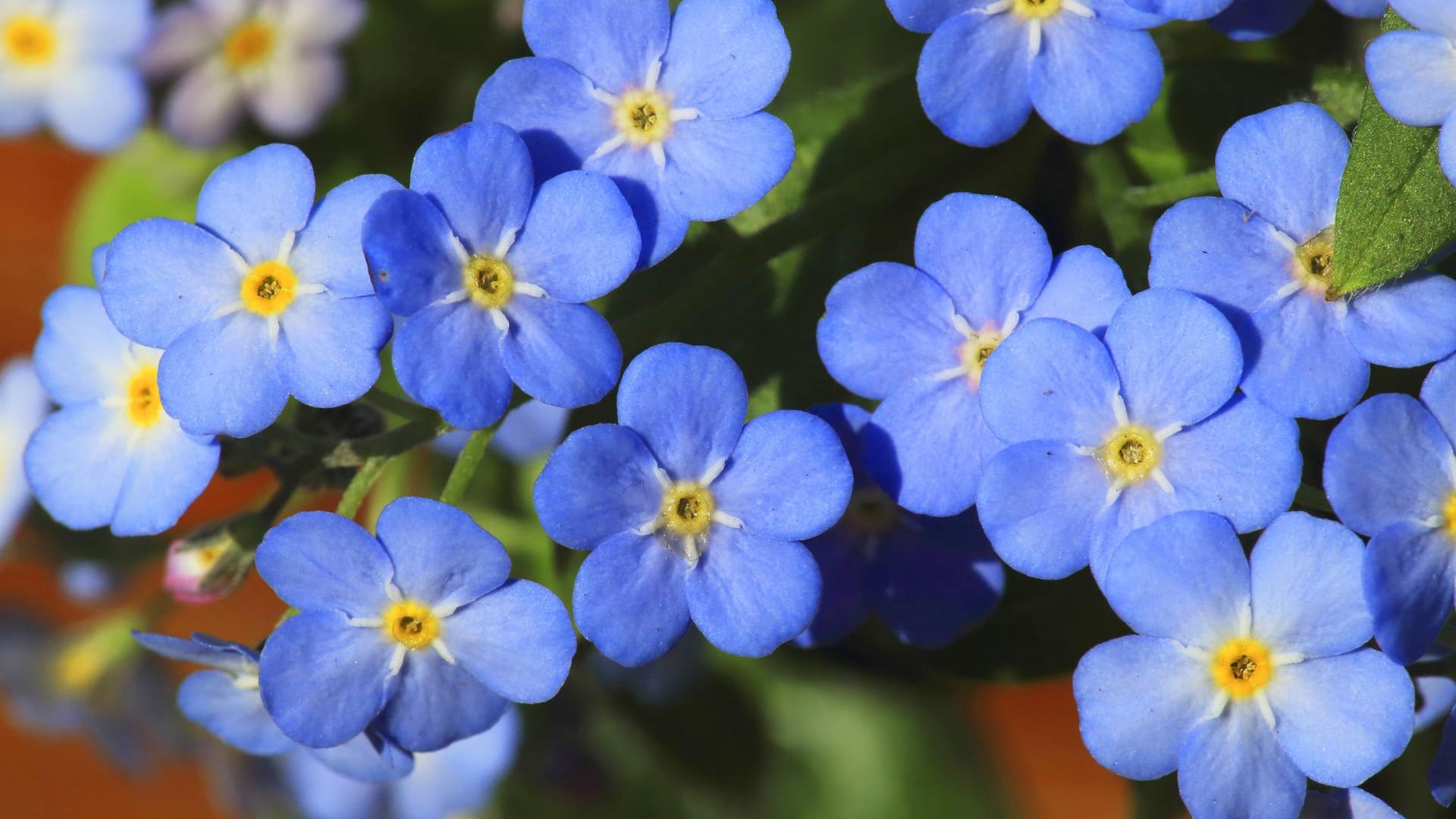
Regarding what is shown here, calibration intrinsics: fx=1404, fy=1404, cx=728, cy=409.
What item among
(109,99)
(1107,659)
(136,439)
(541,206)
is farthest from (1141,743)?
(109,99)

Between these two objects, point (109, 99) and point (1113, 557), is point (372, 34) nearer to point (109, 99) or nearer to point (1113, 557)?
point (109, 99)

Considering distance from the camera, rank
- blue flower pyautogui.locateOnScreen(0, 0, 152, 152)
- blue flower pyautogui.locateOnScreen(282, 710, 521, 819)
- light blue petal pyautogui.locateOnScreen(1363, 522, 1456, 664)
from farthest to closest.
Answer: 1. blue flower pyautogui.locateOnScreen(0, 0, 152, 152)
2. blue flower pyautogui.locateOnScreen(282, 710, 521, 819)
3. light blue petal pyautogui.locateOnScreen(1363, 522, 1456, 664)

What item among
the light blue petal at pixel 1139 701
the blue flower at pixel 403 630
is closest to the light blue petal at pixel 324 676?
the blue flower at pixel 403 630

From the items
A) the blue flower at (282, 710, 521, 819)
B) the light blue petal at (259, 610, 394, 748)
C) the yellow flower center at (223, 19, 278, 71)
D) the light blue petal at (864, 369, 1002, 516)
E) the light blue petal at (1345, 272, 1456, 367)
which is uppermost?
the light blue petal at (1345, 272, 1456, 367)

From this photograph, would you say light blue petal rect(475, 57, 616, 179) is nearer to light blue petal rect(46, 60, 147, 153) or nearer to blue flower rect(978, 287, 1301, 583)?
blue flower rect(978, 287, 1301, 583)

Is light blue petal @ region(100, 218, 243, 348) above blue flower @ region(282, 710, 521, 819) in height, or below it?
above

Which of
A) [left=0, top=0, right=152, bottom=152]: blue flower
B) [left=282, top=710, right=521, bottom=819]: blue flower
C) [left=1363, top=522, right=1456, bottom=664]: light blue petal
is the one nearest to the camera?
[left=1363, top=522, right=1456, bottom=664]: light blue petal

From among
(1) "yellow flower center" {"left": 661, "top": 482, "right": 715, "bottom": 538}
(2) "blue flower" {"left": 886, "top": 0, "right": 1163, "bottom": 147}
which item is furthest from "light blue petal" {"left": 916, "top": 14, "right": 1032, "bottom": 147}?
(1) "yellow flower center" {"left": 661, "top": 482, "right": 715, "bottom": 538}
